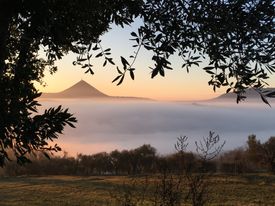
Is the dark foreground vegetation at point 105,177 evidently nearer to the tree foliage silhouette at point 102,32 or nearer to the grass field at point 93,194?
the grass field at point 93,194

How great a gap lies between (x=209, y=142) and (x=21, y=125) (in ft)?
13.7

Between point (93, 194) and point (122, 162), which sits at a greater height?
point (122, 162)

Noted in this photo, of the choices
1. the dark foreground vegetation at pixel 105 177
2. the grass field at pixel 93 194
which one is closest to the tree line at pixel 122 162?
the dark foreground vegetation at pixel 105 177

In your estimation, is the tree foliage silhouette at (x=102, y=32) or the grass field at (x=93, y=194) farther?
the grass field at (x=93, y=194)

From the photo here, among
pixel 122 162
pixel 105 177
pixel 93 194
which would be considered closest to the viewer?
pixel 93 194

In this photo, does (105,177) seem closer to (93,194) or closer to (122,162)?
(122,162)

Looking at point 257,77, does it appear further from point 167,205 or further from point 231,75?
point 167,205

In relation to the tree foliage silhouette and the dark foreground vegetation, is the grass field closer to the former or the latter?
the dark foreground vegetation

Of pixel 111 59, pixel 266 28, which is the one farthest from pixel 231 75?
pixel 111 59

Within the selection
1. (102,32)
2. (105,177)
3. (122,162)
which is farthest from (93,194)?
(122,162)

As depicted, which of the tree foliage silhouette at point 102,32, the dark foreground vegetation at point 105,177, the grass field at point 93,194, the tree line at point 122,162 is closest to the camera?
the tree foliage silhouette at point 102,32

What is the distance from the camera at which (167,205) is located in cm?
1012

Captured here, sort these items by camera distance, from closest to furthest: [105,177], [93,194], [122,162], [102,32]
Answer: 1. [102,32]
2. [93,194]
3. [105,177]
4. [122,162]

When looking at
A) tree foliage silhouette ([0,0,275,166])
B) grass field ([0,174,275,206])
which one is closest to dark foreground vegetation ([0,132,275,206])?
grass field ([0,174,275,206])
